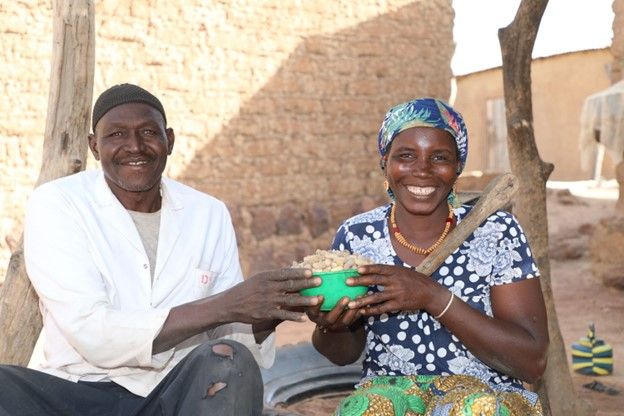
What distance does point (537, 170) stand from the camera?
4012 millimetres

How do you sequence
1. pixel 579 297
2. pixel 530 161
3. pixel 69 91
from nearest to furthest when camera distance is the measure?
pixel 69 91 < pixel 530 161 < pixel 579 297

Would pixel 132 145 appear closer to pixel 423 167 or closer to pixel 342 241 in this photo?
pixel 342 241

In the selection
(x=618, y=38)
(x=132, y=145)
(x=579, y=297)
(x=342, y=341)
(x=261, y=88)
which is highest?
(x=618, y=38)

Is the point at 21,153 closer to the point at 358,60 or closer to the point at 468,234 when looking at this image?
the point at 358,60

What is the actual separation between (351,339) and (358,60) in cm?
648

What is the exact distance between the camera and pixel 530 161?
401cm

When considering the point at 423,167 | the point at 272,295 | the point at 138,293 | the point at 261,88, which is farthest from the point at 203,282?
the point at 261,88

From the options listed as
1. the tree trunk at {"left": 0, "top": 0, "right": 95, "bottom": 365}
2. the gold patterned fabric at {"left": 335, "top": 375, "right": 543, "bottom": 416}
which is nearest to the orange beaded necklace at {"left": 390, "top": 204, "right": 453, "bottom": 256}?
the gold patterned fabric at {"left": 335, "top": 375, "right": 543, "bottom": 416}

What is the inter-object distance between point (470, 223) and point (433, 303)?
347 mm

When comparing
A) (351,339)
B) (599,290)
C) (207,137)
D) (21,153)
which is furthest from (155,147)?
(599,290)

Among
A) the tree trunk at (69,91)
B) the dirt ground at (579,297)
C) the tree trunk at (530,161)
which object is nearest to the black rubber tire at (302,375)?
the dirt ground at (579,297)

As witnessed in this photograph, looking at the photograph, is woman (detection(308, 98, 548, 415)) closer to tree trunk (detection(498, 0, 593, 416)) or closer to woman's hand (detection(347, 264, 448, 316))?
woman's hand (detection(347, 264, 448, 316))

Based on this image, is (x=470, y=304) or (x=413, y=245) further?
(x=413, y=245)

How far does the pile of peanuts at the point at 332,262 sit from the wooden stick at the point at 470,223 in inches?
9.4
